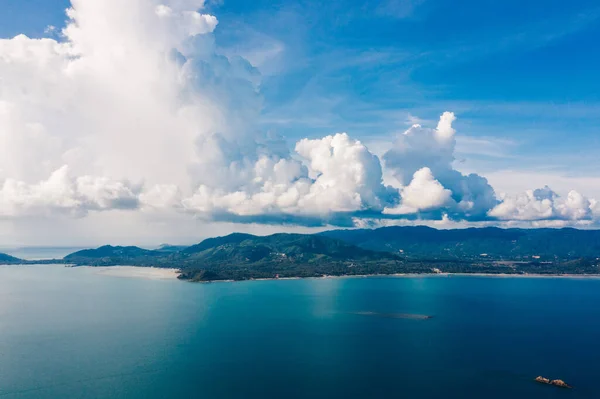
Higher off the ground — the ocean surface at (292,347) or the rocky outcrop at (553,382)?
the ocean surface at (292,347)

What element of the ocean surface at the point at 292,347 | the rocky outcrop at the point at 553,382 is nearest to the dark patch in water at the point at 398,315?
the ocean surface at the point at 292,347

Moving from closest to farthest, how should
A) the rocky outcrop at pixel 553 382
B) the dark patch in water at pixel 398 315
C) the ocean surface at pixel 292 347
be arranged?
the ocean surface at pixel 292 347 < the rocky outcrop at pixel 553 382 < the dark patch in water at pixel 398 315

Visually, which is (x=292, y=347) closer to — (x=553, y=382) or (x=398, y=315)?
(x=553, y=382)

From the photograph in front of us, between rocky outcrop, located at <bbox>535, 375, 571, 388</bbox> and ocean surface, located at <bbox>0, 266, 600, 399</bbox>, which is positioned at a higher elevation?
ocean surface, located at <bbox>0, 266, 600, 399</bbox>

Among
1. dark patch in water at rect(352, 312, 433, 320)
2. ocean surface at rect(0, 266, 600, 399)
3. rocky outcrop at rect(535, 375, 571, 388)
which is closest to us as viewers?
ocean surface at rect(0, 266, 600, 399)

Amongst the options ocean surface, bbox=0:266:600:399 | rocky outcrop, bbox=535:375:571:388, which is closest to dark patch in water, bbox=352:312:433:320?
ocean surface, bbox=0:266:600:399

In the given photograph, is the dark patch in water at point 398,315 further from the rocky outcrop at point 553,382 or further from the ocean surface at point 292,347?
the rocky outcrop at point 553,382

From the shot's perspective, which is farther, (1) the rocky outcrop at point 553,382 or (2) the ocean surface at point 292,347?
(1) the rocky outcrop at point 553,382

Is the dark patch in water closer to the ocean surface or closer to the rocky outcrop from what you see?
the ocean surface

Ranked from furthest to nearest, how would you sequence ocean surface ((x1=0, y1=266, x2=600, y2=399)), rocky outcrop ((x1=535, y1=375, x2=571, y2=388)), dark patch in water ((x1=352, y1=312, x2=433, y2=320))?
dark patch in water ((x1=352, y1=312, x2=433, y2=320)), rocky outcrop ((x1=535, y1=375, x2=571, y2=388)), ocean surface ((x1=0, y1=266, x2=600, y2=399))

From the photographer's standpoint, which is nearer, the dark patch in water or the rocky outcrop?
the rocky outcrop
